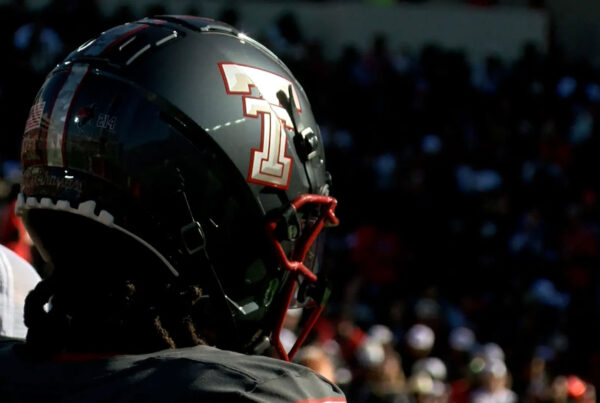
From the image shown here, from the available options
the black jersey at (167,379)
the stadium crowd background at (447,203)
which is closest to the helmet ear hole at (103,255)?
the black jersey at (167,379)

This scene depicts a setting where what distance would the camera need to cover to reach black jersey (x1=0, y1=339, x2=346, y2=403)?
1619 millimetres

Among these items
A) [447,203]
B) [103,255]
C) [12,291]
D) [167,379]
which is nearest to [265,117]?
[103,255]

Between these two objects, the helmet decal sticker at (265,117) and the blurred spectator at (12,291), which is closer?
the helmet decal sticker at (265,117)

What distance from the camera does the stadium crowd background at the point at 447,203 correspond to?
9438 mm

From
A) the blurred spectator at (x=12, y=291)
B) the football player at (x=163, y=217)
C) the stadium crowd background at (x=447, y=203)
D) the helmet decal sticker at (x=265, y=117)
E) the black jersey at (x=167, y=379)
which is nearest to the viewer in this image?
the black jersey at (x=167, y=379)

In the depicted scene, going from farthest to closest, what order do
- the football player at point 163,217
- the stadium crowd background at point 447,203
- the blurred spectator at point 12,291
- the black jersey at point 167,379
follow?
the stadium crowd background at point 447,203
the blurred spectator at point 12,291
the football player at point 163,217
the black jersey at point 167,379

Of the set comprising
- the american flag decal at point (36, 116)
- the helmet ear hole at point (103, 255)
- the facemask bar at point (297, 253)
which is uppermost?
the american flag decal at point (36, 116)

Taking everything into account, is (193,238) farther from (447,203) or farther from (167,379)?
(447,203)

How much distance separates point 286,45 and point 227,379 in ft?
40.6

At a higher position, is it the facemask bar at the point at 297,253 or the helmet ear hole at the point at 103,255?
the helmet ear hole at the point at 103,255

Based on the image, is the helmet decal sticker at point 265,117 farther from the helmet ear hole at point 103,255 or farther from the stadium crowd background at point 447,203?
the stadium crowd background at point 447,203

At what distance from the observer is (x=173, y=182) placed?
184cm

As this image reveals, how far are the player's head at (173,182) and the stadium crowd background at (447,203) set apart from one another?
6.26m

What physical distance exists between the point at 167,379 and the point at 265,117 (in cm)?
56
